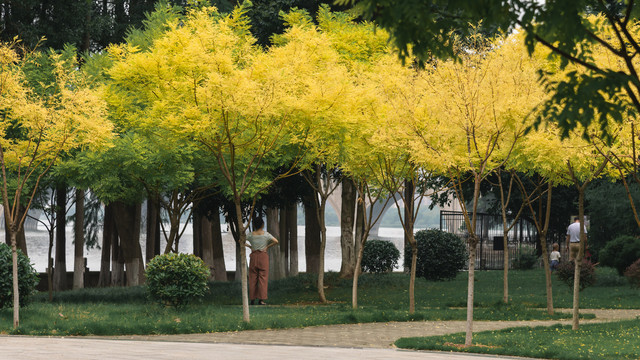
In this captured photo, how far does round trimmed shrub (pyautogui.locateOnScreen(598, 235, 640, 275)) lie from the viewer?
77.3 ft

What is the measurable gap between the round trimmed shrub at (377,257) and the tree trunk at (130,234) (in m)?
7.29

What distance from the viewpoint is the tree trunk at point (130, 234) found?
85.0 feet

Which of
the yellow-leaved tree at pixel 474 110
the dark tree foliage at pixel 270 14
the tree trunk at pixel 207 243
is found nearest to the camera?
the yellow-leaved tree at pixel 474 110

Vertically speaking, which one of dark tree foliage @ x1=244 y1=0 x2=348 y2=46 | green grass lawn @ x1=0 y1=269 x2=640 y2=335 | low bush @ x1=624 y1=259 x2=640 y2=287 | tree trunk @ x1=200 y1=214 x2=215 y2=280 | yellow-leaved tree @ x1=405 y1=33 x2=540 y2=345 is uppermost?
dark tree foliage @ x1=244 y1=0 x2=348 y2=46

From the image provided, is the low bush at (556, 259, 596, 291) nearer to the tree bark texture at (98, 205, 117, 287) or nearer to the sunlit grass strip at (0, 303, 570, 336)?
the sunlit grass strip at (0, 303, 570, 336)

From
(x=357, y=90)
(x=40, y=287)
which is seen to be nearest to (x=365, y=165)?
(x=357, y=90)

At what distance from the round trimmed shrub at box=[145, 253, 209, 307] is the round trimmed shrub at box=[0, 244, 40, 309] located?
2.10 meters

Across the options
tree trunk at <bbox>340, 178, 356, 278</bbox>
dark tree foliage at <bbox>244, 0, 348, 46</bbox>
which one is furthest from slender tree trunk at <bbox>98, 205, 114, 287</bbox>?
dark tree foliage at <bbox>244, 0, 348, 46</bbox>

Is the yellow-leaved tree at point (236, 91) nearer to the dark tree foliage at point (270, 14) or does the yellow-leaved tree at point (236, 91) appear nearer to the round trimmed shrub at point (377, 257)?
the dark tree foliage at point (270, 14)

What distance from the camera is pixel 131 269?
86.0ft

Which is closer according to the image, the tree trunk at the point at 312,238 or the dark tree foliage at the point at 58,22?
the dark tree foliage at the point at 58,22

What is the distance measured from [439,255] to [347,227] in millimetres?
2999

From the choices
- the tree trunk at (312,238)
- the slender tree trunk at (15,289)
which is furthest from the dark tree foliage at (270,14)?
the slender tree trunk at (15,289)

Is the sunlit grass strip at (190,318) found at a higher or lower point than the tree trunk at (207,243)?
lower
